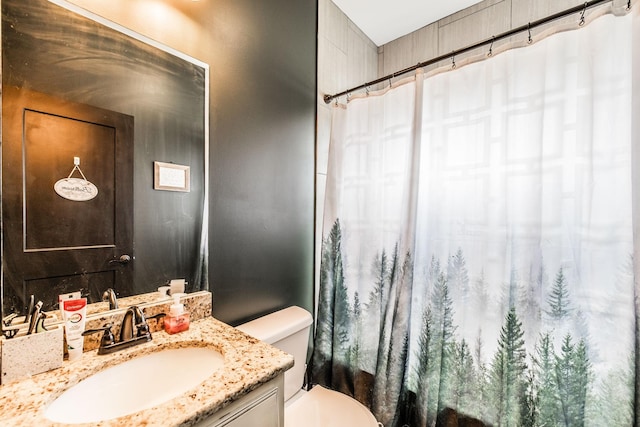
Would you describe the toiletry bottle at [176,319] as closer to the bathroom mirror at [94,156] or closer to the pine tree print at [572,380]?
the bathroom mirror at [94,156]

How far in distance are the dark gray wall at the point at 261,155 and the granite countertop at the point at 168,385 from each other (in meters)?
0.37

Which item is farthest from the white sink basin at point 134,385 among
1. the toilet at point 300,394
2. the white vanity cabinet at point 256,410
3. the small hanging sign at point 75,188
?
the small hanging sign at point 75,188

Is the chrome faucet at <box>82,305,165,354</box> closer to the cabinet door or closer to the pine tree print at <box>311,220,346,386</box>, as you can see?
the cabinet door

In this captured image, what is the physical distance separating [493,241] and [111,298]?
1517 millimetres

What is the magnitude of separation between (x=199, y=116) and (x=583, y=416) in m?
1.92

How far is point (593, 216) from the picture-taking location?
102 centimetres

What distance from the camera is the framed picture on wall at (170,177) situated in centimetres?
108

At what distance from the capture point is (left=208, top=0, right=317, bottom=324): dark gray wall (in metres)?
1.29

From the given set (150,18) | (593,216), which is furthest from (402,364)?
(150,18)

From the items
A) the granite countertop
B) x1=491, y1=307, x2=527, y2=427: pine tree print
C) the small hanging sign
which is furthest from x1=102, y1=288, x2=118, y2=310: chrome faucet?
x1=491, y1=307, x2=527, y2=427: pine tree print

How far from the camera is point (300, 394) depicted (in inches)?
57.3

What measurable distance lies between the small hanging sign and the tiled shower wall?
3.79 feet

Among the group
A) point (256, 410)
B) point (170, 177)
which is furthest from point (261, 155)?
point (256, 410)

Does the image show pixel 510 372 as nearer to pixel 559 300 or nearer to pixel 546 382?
pixel 546 382
